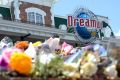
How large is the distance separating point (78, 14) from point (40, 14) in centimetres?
466

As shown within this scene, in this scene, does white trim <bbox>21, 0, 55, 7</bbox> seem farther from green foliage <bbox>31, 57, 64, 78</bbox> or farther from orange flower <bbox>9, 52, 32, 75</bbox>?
orange flower <bbox>9, 52, 32, 75</bbox>

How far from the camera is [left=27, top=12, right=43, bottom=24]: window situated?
30.6 meters

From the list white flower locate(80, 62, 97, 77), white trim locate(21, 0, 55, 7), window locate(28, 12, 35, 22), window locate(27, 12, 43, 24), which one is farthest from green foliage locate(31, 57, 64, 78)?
white trim locate(21, 0, 55, 7)

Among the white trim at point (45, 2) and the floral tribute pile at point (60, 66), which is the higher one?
the white trim at point (45, 2)

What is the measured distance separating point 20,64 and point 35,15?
27329 millimetres

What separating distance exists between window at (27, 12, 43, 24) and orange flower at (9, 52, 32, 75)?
26.2 meters

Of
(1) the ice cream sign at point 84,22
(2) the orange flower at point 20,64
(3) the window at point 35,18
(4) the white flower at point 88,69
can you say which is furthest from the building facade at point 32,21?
(2) the orange flower at point 20,64

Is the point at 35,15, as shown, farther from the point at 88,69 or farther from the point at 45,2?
the point at 88,69

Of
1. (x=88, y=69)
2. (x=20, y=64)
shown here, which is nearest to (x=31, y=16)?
(x=88, y=69)

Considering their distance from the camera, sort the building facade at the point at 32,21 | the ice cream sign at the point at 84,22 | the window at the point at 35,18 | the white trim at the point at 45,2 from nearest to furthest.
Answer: the building facade at the point at 32,21
the ice cream sign at the point at 84,22
the window at the point at 35,18
the white trim at the point at 45,2

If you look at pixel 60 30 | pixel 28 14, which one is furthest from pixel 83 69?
pixel 28 14

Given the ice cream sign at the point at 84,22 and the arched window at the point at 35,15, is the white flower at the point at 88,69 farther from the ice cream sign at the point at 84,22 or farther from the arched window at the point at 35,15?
the arched window at the point at 35,15

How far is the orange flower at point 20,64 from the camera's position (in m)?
4.15

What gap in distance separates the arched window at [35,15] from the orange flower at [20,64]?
1033 inches
